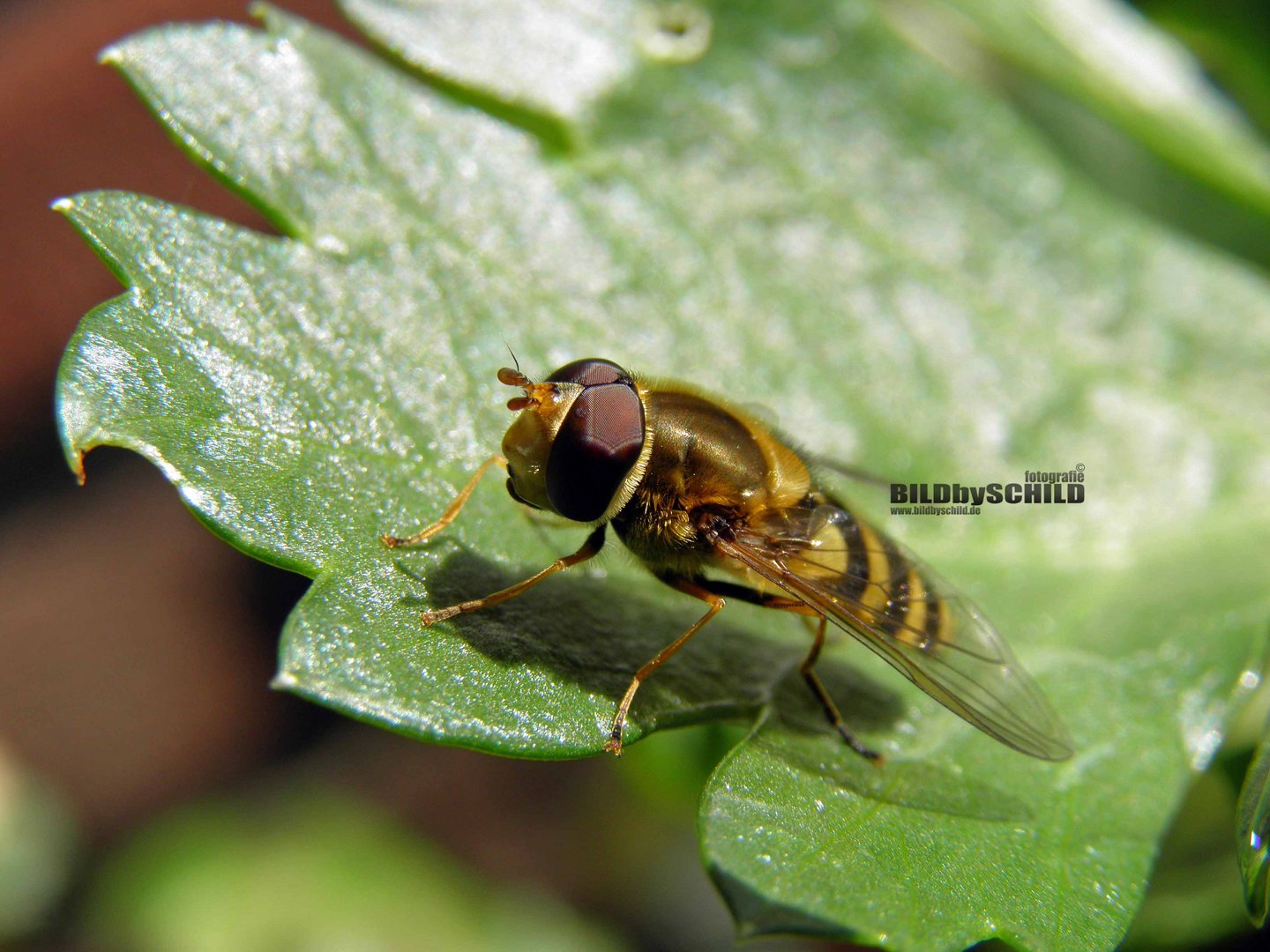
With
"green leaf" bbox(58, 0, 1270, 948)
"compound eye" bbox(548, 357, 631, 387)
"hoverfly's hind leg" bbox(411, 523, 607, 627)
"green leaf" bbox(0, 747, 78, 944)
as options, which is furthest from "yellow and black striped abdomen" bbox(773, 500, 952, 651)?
"green leaf" bbox(0, 747, 78, 944)

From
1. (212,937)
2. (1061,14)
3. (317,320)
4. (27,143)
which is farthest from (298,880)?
(1061,14)

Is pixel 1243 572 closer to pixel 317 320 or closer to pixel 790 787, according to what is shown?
pixel 790 787

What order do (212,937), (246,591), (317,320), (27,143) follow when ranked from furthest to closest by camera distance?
1. (246,591)
2. (27,143)
3. (212,937)
4. (317,320)

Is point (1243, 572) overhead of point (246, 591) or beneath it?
overhead

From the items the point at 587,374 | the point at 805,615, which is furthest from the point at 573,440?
the point at 805,615

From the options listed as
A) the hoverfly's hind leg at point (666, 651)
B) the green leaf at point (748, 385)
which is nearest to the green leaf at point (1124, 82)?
the green leaf at point (748, 385)

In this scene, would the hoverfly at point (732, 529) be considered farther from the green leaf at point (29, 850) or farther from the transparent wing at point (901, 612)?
the green leaf at point (29, 850)
